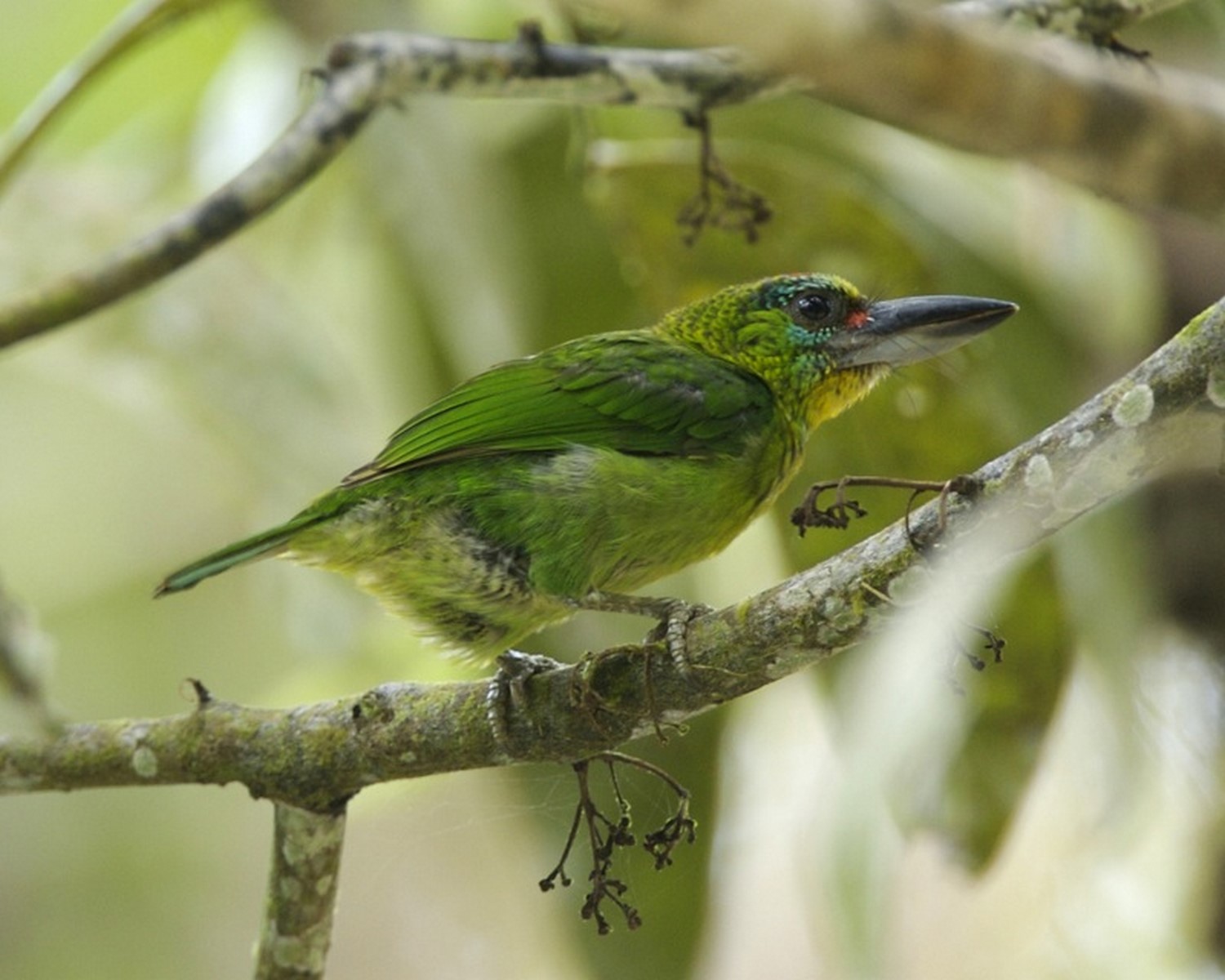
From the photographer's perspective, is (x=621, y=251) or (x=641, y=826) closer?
(x=641, y=826)

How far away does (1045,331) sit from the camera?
12.3 ft

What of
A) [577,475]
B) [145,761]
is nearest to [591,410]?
[577,475]

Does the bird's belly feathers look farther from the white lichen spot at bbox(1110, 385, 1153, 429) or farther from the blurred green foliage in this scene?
the white lichen spot at bbox(1110, 385, 1153, 429)

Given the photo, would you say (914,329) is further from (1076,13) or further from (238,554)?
(238,554)

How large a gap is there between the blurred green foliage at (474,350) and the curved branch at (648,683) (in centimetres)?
29

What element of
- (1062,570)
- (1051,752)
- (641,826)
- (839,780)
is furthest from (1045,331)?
(641,826)

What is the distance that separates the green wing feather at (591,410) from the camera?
2.87m

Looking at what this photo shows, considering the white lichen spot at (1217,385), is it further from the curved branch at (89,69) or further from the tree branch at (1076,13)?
the curved branch at (89,69)

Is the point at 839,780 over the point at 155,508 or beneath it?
over

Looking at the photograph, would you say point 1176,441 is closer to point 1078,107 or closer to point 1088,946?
point 1078,107

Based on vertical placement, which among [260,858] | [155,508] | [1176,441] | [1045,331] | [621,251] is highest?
[1176,441]

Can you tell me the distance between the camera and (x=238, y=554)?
2705mm

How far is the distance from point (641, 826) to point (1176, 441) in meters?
1.09

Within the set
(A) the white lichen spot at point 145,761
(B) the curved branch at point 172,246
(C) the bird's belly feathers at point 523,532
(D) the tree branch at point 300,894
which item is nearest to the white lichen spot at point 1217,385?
(C) the bird's belly feathers at point 523,532
